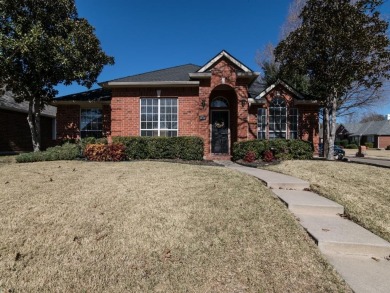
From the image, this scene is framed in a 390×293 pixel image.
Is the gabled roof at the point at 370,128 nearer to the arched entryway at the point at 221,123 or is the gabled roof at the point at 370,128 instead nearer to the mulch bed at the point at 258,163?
the arched entryway at the point at 221,123

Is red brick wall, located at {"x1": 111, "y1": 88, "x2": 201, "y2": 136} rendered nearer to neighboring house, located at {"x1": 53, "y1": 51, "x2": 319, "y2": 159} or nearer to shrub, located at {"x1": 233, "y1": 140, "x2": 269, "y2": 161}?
neighboring house, located at {"x1": 53, "y1": 51, "x2": 319, "y2": 159}

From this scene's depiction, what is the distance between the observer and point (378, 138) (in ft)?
168

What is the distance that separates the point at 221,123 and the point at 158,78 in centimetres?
422

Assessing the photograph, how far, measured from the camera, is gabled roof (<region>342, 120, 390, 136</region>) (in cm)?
5094

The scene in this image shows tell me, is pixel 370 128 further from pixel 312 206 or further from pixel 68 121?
pixel 312 206

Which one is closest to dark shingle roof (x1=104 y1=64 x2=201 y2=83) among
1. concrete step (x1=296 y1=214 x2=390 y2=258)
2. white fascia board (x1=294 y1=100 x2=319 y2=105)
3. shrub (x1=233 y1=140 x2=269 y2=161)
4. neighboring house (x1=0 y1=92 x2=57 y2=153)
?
shrub (x1=233 y1=140 x2=269 y2=161)

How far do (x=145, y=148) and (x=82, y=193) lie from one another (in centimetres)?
624

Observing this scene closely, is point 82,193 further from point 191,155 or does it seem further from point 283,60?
point 283,60

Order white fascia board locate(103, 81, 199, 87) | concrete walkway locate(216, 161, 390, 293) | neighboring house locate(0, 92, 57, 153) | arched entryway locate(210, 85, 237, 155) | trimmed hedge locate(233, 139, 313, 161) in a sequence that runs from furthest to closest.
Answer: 1. neighboring house locate(0, 92, 57, 153)
2. arched entryway locate(210, 85, 237, 155)
3. white fascia board locate(103, 81, 199, 87)
4. trimmed hedge locate(233, 139, 313, 161)
5. concrete walkway locate(216, 161, 390, 293)

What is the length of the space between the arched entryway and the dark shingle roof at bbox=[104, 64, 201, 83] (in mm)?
2096

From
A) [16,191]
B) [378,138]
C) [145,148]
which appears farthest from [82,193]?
[378,138]

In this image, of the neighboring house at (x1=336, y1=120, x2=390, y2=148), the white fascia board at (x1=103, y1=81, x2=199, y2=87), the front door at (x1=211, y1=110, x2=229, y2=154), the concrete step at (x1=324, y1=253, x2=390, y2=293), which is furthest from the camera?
the neighboring house at (x1=336, y1=120, x2=390, y2=148)

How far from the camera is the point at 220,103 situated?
14.9 meters

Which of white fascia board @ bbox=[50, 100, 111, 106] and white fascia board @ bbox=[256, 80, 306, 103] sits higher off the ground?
white fascia board @ bbox=[256, 80, 306, 103]
